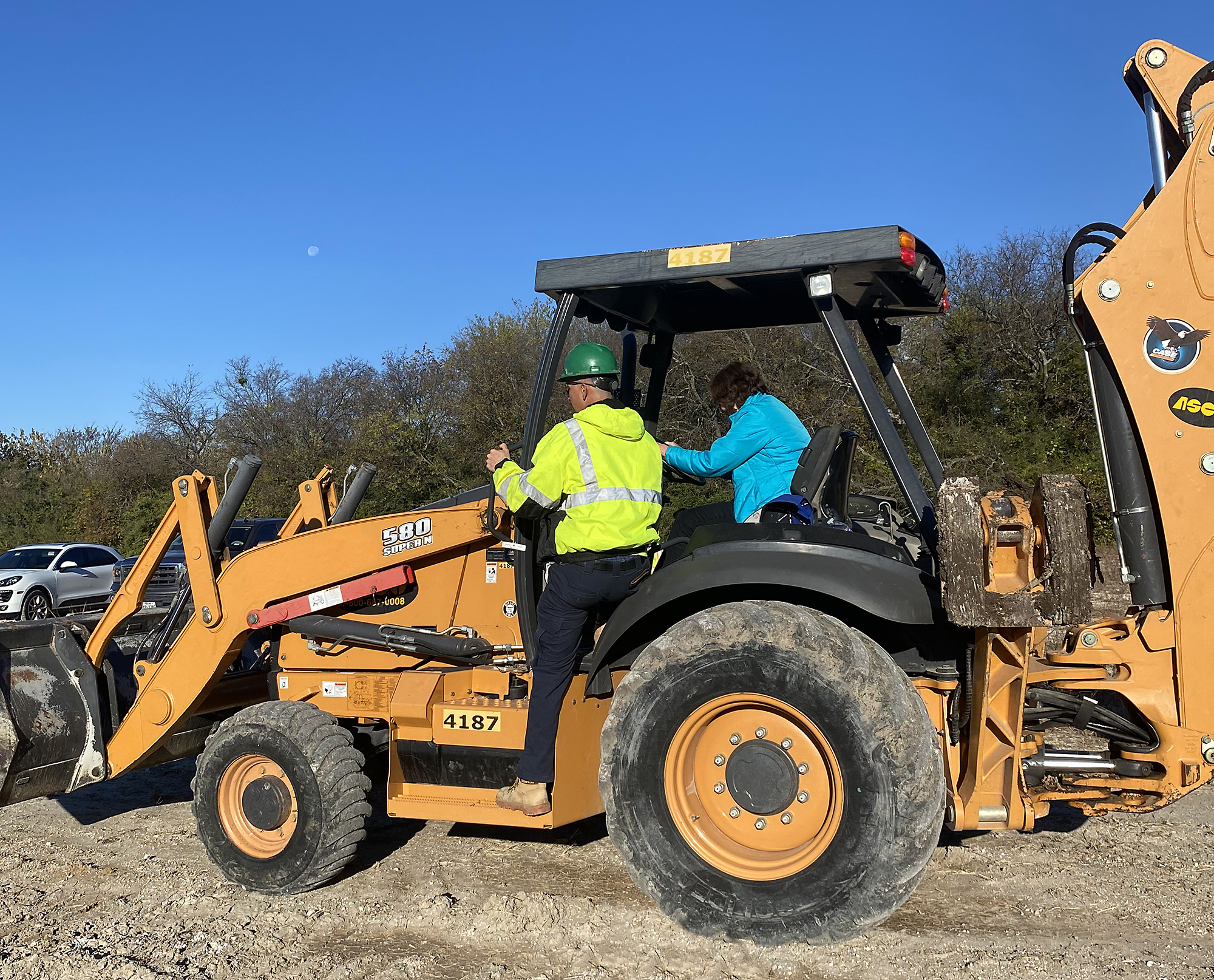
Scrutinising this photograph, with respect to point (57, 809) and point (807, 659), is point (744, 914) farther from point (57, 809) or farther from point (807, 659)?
point (57, 809)

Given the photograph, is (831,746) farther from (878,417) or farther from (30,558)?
(30,558)

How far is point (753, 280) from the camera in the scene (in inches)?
172

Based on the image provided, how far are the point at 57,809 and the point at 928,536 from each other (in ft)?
17.7

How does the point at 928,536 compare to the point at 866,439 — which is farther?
the point at 866,439

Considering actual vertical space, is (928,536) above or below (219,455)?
below

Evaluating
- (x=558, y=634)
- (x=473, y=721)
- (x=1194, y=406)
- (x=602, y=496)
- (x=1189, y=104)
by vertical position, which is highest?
(x=1189, y=104)

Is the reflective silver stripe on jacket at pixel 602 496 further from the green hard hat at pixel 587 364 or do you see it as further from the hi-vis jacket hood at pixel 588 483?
the green hard hat at pixel 587 364

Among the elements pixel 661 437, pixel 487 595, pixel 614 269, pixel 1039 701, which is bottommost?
pixel 1039 701

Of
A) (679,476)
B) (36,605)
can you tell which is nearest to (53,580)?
(36,605)

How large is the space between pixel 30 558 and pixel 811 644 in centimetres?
2088

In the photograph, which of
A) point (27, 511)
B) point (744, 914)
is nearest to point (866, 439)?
point (744, 914)

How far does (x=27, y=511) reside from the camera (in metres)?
32.3

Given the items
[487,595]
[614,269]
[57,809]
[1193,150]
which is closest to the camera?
[1193,150]

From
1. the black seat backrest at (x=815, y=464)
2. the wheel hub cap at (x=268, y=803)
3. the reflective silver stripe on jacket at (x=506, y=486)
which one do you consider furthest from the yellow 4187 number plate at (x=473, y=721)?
the black seat backrest at (x=815, y=464)
